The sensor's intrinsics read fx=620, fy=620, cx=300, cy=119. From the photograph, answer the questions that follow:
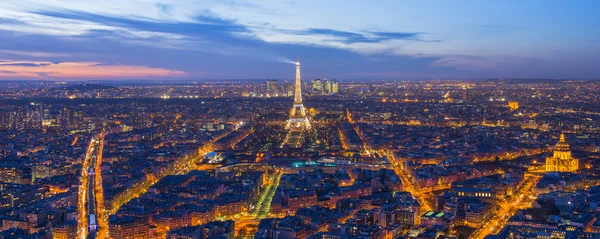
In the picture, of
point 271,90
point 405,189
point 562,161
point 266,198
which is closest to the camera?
point 266,198

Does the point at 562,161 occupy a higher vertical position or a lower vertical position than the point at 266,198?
higher

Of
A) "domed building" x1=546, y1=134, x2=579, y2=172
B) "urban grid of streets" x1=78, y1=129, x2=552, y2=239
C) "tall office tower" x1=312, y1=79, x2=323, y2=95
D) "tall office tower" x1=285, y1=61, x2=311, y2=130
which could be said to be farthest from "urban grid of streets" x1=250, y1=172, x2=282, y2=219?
"tall office tower" x1=312, y1=79, x2=323, y2=95

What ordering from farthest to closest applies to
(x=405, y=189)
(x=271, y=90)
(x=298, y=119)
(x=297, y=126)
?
(x=271, y=90)
(x=298, y=119)
(x=297, y=126)
(x=405, y=189)

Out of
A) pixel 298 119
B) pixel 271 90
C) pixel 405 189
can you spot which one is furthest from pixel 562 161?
pixel 271 90

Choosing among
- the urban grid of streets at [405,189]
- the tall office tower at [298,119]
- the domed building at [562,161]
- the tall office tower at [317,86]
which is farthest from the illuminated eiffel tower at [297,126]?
the tall office tower at [317,86]

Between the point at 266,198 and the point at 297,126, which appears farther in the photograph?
the point at 297,126

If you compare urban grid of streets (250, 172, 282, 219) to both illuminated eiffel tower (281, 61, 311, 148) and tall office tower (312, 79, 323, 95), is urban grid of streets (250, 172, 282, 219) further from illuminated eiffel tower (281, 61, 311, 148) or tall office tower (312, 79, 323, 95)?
tall office tower (312, 79, 323, 95)

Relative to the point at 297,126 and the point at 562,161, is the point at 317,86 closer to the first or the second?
the point at 297,126

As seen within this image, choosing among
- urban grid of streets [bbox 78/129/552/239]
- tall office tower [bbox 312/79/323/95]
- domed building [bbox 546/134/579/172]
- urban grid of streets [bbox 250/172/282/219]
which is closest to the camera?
urban grid of streets [bbox 78/129/552/239]
